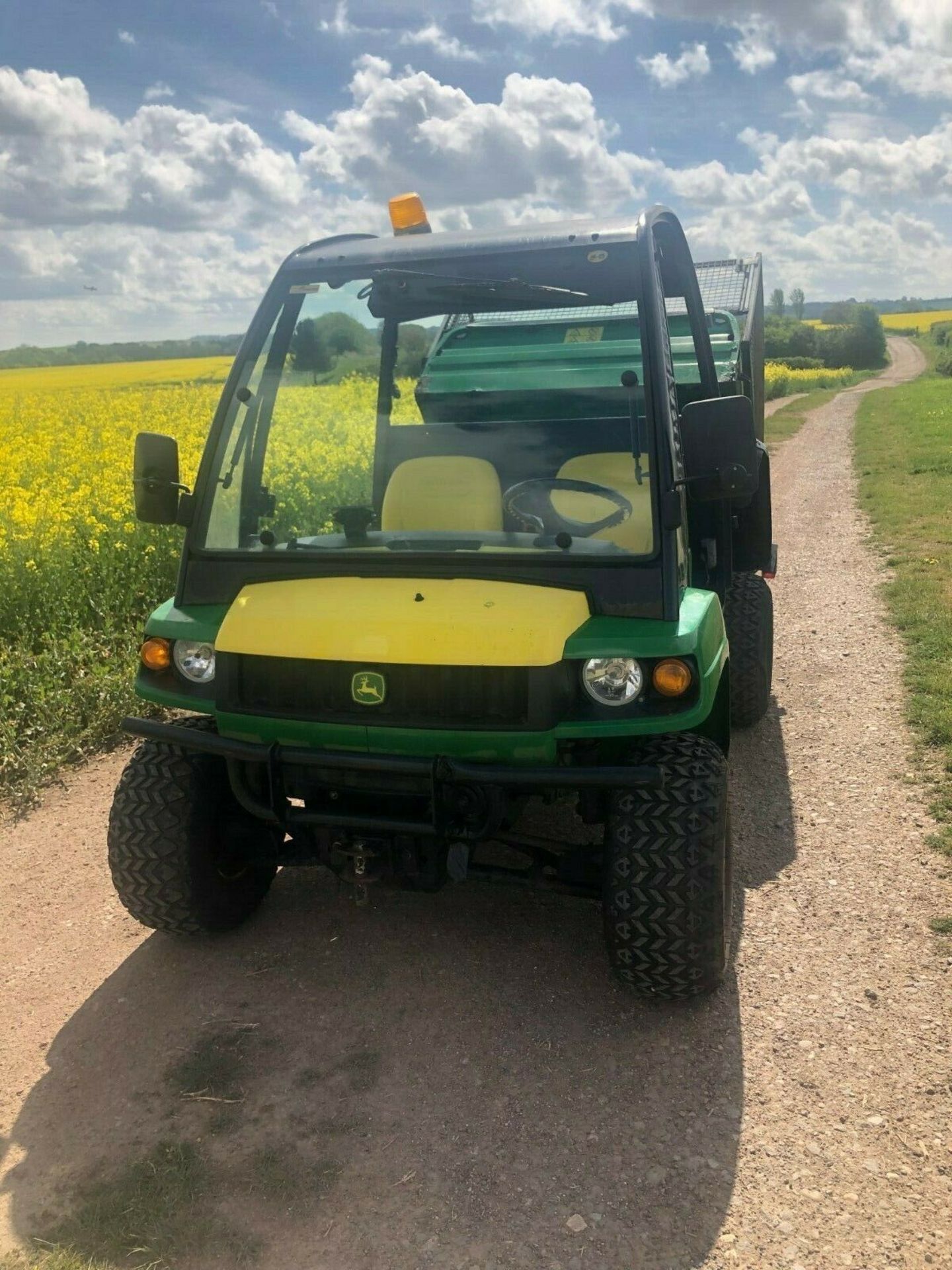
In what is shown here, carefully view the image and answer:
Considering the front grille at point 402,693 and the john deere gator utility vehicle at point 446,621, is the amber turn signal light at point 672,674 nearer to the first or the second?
the john deere gator utility vehicle at point 446,621

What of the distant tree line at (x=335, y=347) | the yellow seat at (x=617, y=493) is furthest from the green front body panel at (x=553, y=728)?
the distant tree line at (x=335, y=347)

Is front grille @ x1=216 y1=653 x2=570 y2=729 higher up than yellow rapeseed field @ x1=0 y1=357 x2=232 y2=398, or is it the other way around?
yellow rapeseed field @ x1=0 y1=357 x2=232 y2=398

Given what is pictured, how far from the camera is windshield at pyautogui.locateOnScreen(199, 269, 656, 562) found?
3.26 m

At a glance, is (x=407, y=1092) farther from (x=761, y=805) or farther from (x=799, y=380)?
(x=799, y=380)

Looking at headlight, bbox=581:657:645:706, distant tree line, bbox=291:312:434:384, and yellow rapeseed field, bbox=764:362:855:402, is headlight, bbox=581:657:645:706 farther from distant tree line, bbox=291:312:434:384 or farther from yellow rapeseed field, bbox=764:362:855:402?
yellow rapeseed field, bbox=764:362:855:402

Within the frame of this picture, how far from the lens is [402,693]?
2994 mm

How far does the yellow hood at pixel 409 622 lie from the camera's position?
2.89 metres

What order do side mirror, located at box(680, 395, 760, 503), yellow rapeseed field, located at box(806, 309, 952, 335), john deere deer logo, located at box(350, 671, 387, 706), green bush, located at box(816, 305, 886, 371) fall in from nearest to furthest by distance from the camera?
john deere deer logo, located at box(350, 671, 387, 706)
side mirror, located at box(680, 395, 760, 503)
green bush, located at box(816, 305, 886, 371)
yellow rapeseed field, located at box(806, 309, 952, 335)

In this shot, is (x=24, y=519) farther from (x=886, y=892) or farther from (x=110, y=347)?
(x=110, y=347)

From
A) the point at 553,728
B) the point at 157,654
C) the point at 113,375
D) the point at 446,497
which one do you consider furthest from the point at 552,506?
the point at 113,375

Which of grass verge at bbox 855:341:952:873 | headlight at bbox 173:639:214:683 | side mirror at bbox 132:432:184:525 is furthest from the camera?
grass verge at bbox 855:341:952:873

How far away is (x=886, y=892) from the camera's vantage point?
12.8ft

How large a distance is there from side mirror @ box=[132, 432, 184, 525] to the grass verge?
10.3 feet

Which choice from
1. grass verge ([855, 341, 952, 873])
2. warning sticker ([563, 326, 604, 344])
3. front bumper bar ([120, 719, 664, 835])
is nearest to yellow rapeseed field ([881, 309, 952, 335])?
grass verge ([855, 341, 952, 873])
